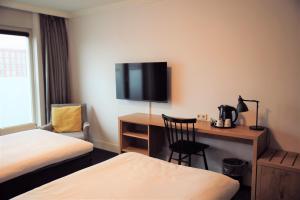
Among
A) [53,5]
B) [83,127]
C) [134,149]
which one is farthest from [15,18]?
[134,149]

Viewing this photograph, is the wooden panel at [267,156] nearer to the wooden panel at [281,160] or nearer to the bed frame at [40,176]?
the wooden panel at [281,160]

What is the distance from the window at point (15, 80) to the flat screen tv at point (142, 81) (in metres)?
1.73

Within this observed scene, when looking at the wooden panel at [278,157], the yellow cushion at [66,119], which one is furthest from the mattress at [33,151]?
the wooden panel at [278,157]

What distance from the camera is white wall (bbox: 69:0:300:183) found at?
9.21 feet

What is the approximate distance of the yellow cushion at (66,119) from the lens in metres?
4.25

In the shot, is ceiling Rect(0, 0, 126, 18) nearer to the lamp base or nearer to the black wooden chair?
the black wooden chair

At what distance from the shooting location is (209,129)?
299 cm

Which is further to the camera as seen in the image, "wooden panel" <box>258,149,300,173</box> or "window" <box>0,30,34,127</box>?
"window" <box>0,30,34,127</box>

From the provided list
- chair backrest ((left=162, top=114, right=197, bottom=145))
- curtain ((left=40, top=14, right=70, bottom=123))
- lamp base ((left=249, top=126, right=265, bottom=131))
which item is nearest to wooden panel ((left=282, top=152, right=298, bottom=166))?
lamp base ((left=249, top=126, right=265, bottom=131))

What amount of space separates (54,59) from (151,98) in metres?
2.13

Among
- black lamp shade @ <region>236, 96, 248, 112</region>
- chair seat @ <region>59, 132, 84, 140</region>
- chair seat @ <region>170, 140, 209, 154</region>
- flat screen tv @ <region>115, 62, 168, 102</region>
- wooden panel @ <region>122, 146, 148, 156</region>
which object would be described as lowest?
wooden panel @ <region>122, 146, 148, 156</region>

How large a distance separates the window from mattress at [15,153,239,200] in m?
2.95

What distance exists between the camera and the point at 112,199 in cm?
162

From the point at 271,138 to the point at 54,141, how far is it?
8.29ft
